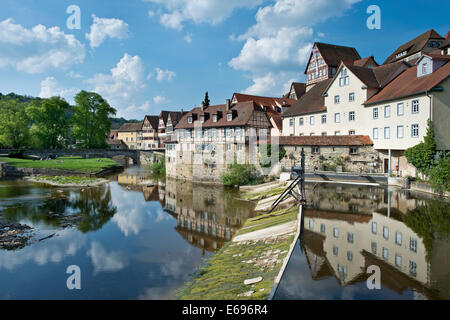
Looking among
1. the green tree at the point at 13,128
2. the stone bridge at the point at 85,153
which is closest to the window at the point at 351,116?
the stone bridge at the point at 85,153

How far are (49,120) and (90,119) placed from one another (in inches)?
303

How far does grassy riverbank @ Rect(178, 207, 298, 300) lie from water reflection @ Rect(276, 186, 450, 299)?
0.60m

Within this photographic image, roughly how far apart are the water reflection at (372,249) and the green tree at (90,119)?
48693 millimetres

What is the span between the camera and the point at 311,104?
34250 millimetres

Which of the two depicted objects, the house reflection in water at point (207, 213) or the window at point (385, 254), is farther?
the house reflection in water at point (207, 213)

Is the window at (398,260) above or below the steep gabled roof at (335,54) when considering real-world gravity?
below

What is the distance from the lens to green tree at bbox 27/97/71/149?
182 feet

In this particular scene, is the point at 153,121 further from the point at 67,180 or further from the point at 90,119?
the point at 67,180

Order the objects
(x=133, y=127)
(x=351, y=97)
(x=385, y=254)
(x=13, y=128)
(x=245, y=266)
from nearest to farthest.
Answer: (x=245, y=266) < (x=385, y=254) < (x=351, y=97) < (x=13, y=128) < (x=133, y=127)

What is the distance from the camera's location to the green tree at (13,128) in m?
52.3

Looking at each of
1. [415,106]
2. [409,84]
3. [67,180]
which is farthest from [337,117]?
[67,180]

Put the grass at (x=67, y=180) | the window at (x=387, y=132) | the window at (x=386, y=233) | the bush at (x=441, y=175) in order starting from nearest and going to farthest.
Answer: the window at (x=386, y=233), the bush at (x=441, y=175), the window at (x=387, y=132), the grass at (x=67, y=180)

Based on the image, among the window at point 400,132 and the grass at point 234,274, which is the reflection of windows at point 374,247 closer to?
the grass at point 234,274
